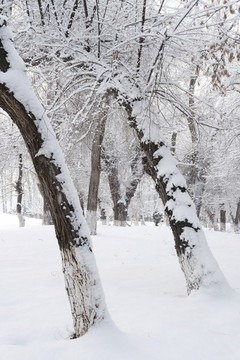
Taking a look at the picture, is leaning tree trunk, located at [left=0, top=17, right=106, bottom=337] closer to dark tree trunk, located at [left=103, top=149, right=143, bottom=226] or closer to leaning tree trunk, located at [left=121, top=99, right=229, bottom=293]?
leaning tree trunk, located at [left=121, top=99, right=229, bottom=293]

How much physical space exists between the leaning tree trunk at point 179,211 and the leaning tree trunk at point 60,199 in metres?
1.81

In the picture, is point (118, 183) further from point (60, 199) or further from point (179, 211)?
point (60, 199)

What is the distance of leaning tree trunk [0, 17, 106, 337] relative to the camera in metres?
3.37

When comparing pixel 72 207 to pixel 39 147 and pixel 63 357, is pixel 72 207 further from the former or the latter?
pixel 63 357

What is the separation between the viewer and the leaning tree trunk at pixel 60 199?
3.37 metres

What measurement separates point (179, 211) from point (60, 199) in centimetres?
236

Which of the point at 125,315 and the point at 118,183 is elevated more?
the point at 118,183

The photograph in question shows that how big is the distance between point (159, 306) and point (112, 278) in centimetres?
216

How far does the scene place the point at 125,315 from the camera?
171 inches

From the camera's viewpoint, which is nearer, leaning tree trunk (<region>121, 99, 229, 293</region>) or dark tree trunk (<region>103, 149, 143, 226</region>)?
leaning tree trunk (<region>121, 99, 229, 293</region>)

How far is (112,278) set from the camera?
6.62 metres

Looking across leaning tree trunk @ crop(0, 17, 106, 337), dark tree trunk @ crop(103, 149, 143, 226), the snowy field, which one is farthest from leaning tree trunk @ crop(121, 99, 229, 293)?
dark tree trunk @ crop(103, 149, 143, 226)

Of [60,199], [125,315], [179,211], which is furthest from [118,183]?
[60,199]

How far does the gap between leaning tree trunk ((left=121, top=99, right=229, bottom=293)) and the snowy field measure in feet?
1.00
